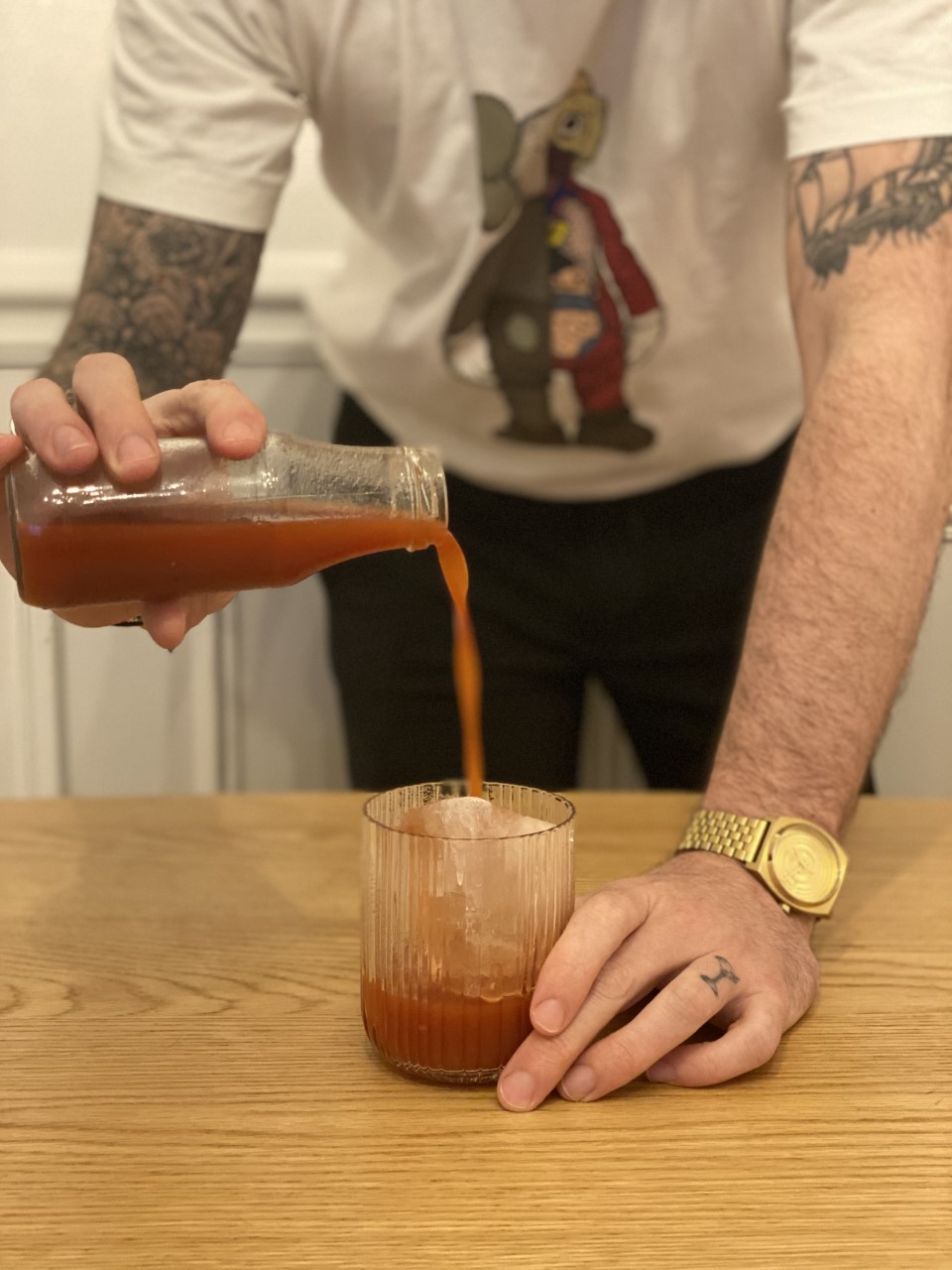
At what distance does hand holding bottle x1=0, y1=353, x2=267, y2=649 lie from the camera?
0.73m

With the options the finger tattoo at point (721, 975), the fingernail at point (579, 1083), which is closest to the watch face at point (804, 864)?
the finger tattoo at point (721, 975)

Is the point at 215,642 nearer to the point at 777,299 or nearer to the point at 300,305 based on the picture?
the point at 300,305

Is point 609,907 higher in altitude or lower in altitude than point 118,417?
lower

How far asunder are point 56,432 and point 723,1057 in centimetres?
52

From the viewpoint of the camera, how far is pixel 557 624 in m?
1.69

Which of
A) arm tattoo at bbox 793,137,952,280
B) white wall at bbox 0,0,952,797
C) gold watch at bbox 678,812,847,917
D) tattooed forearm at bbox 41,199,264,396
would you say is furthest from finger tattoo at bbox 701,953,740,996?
white wall at bbox 0,0,952,797

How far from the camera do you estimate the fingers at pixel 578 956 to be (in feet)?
2.47

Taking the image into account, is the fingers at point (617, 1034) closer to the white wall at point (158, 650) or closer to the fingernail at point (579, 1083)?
the fingernail at point (579, 1083)

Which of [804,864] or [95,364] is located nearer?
[95,364]

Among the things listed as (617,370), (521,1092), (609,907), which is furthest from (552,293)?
(521,1092)

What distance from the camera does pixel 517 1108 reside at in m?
0.75

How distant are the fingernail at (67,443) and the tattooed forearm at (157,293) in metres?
0.60

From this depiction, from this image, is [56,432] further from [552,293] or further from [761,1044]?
[552,293]

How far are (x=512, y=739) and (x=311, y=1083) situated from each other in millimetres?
982
